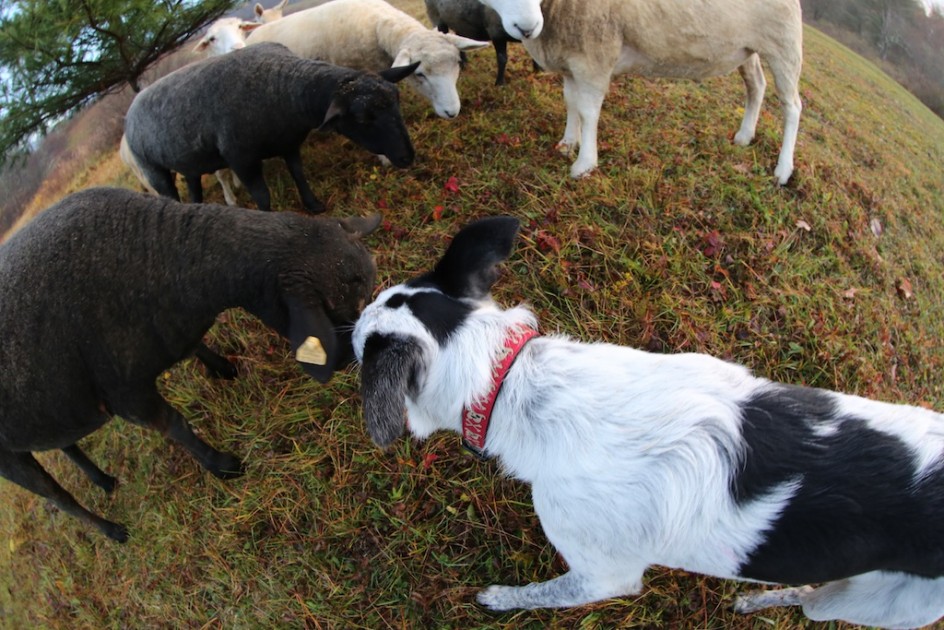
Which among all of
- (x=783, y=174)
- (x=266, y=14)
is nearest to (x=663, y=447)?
(x=783, y=174)

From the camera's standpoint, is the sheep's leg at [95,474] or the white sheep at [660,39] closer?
the white sheep at [660,39]

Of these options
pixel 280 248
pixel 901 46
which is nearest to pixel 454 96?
pixel 280 248

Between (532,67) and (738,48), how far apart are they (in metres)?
2.58

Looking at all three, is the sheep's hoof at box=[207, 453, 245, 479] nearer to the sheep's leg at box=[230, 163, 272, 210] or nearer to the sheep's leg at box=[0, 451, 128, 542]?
the sheep's leg at box=[0, 451, 128, 542]

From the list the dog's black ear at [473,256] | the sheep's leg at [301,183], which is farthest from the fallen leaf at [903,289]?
the sheep's leg at [301,183]

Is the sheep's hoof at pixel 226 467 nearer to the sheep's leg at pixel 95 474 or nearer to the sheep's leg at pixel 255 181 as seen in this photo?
the sheep's leg at pixel 95 474

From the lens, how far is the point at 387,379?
2.10 m

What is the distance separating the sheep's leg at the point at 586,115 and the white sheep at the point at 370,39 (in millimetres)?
1226

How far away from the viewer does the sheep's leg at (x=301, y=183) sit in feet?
15.7

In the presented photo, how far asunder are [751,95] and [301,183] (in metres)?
4.40

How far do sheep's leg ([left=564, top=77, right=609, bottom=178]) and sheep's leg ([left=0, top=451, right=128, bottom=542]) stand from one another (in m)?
4.75

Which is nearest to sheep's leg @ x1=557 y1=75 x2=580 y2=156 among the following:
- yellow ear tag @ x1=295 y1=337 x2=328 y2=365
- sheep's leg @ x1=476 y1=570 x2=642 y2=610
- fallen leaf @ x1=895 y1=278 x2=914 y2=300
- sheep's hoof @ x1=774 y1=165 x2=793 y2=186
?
sheep's hoof @ x1=774 y1=165 x2=793 y2=186

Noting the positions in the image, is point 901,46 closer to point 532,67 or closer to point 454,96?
point 532,67

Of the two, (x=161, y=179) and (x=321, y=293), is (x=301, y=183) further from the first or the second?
(x=321, y=293)
